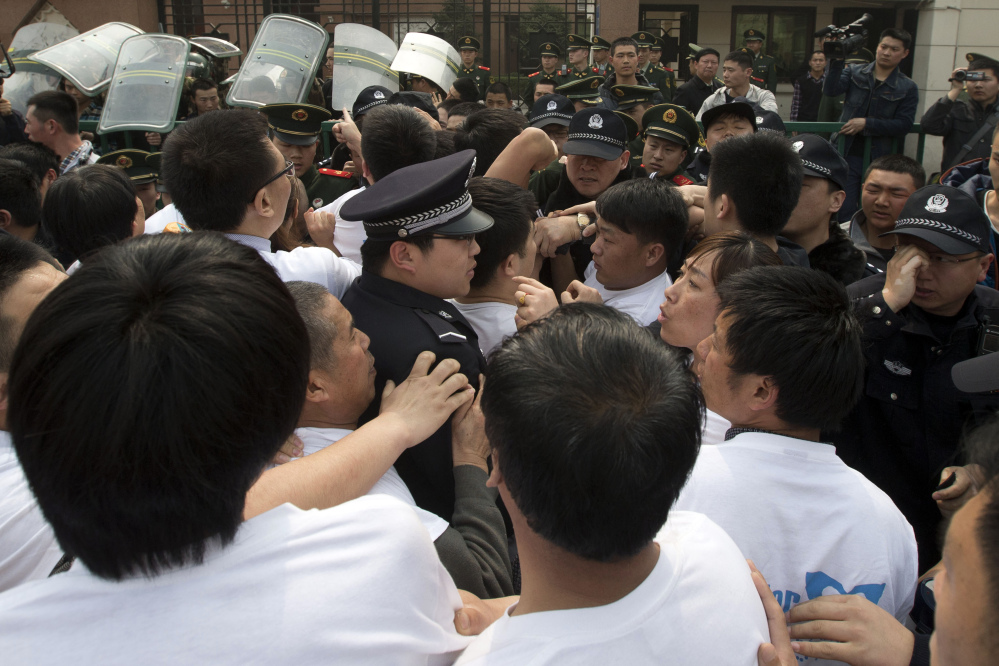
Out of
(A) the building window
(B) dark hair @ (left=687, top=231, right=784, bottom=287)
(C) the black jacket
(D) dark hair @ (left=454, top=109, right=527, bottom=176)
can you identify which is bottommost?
(C) the black jacket

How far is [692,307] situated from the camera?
206 cm

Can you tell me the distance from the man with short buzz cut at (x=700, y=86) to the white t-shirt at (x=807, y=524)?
6655mm

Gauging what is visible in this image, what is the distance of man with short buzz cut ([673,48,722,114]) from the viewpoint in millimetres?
7453

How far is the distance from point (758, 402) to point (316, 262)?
1.40m

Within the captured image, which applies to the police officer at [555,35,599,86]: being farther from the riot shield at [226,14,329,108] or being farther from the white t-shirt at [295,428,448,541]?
the white t-shirt at [295,428,448,541]

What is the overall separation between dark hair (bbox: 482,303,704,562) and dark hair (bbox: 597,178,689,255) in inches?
67.5

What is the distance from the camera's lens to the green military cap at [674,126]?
419 cm

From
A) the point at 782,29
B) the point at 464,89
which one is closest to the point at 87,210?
the point at 464,89

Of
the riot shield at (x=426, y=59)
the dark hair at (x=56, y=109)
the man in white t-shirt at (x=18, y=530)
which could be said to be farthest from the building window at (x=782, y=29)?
the man in white t-shirt at (x=18, y=530)

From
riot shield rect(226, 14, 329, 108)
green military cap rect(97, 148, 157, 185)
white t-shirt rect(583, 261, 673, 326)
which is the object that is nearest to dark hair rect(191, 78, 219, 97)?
riot shield rect(226, 14, 329, 108)

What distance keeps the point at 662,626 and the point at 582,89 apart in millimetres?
7188

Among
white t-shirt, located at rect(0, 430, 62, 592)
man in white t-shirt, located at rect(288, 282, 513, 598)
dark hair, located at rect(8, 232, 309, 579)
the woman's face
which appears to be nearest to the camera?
dark hair, located at rect(8, 232, 309, 579)

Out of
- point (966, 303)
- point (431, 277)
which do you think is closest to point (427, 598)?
point (431, 277)

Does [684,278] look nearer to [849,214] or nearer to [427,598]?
[427,598]
